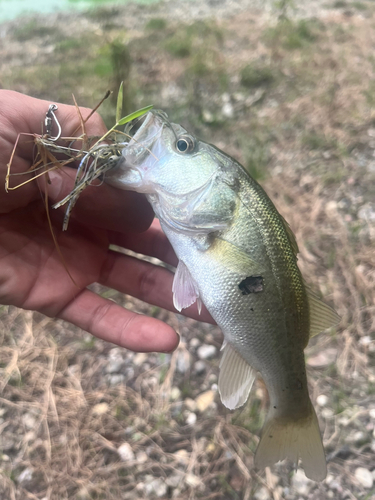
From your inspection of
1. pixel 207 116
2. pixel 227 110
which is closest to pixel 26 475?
pixel 207 116

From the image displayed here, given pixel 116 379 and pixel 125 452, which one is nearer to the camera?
pixel 125 452

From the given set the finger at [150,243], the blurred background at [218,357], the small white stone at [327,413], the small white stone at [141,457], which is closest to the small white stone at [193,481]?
the blurred background at [218,357]

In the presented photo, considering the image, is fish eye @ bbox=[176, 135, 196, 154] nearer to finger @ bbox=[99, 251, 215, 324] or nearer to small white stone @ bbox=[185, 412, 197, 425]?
finger @ bbox=[99, 251, 215, 324]

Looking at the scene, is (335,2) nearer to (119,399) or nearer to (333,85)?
(333,85)

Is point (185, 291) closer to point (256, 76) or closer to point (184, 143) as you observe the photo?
point (184, 143)

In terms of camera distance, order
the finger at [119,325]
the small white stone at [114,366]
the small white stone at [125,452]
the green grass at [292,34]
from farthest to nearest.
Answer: the green grass at [292,34] → the small white stone at [114,366] → the small white stone at [125,452] → the finger at [119,325]

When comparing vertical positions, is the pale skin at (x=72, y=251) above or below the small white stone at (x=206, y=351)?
above

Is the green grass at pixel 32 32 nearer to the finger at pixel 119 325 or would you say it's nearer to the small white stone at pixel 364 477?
the finger at pixel 119 325
